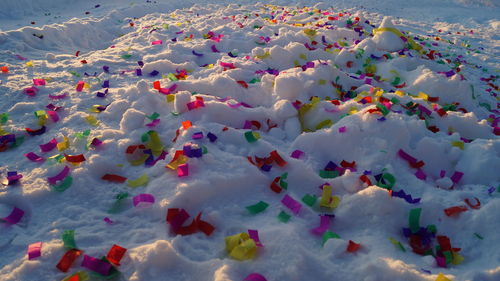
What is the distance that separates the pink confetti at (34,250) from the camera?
1.73 m

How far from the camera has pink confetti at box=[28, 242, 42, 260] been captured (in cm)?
173

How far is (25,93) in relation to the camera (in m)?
3.50

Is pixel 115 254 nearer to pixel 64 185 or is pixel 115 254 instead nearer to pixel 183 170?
pixel 183 170

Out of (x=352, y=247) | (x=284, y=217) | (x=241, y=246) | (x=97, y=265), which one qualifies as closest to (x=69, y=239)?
(x=97, y=265)

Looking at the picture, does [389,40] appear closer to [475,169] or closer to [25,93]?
[475,169]

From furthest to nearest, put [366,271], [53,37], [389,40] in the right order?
[53,37] < [389,40] < [366,271]

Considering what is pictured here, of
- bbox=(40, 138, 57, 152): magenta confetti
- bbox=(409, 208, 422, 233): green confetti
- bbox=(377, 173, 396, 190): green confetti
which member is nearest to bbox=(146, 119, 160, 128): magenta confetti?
bbox=(40, 138, 57, 152): magenta confetti

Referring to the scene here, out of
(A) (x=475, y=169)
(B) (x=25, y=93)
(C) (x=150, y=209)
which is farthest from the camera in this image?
(B) (x=25, y=93)

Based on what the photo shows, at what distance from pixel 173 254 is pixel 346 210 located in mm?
1039

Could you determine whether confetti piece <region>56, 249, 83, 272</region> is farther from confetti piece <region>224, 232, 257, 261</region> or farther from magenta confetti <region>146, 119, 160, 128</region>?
magenta confetti <region>146, 119, 160, 128</region>

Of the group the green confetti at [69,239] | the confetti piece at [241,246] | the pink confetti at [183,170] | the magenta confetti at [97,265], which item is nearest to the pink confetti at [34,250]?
the green confetti at [69,239]

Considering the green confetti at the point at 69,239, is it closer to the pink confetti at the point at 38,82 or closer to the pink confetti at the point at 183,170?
the pink confetti at the point at 183,170

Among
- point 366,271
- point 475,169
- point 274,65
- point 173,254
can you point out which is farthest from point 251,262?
point 274,65

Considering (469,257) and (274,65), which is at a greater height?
(274,65)
